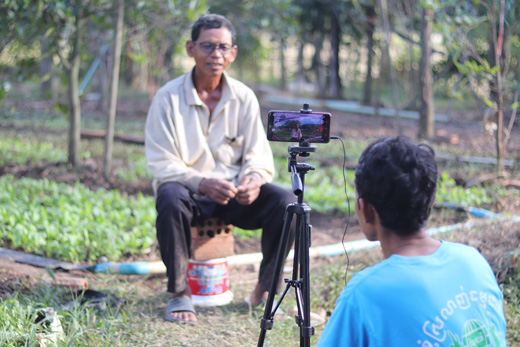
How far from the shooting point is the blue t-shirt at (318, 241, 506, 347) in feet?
5.38

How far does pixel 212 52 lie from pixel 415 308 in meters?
2.62

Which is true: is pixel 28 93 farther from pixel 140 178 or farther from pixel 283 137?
pixel 283 137

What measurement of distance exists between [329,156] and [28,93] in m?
11.3

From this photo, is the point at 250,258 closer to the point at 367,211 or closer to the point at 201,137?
the point at 201,137

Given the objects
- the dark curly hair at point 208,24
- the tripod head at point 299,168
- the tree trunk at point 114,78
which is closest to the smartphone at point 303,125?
the tripod head at point 299,168

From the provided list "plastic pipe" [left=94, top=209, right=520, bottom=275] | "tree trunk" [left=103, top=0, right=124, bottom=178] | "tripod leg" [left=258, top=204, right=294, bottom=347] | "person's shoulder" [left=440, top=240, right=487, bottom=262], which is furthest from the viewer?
"tree trunk" [left=103, top=0, right=124, bottom=178]

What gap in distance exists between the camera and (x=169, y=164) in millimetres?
3807

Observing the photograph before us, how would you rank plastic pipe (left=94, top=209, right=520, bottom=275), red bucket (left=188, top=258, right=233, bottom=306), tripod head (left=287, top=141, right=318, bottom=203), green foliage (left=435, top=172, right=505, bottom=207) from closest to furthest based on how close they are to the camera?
tripod head (left=287, top=141, right=318, bottom=203) → red bucket (left=188, top=258, right=233, bottom=306) → plastic pipe (left=94, top=209, right=520, bottom=275) → green foliage (left=435, top=172, right=505, bottom=207)

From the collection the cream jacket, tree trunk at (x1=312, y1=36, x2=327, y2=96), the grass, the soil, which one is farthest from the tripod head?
tree trunk at (x1=312, y1=36, x2=327, y2=96)

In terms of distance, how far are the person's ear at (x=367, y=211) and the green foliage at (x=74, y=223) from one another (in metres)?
2.83

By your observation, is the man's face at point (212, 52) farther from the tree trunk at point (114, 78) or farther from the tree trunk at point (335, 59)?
the tree trunk at point (335, 59)

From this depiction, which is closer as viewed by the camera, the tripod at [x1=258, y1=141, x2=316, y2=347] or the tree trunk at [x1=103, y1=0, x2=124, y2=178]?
the tripod at [x1=258, y1=141, x2=316, y2=347]

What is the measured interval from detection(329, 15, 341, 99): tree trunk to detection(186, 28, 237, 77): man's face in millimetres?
12593

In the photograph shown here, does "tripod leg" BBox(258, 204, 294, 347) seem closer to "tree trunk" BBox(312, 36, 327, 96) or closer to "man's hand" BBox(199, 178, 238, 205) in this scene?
"man's hand" BBox(199, 178, 238, 205)
